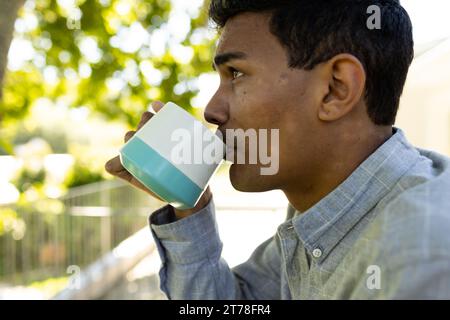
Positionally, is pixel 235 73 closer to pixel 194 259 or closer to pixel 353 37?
pixel 353 37

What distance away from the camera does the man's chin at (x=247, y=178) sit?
121 cm

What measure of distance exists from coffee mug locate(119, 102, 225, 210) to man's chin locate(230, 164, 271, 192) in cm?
7

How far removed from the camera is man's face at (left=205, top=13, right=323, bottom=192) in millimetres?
1158

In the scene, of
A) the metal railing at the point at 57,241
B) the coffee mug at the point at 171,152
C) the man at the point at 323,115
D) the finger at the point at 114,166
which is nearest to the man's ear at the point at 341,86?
the man at the point at 323,115

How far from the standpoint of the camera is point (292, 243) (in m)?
1.25

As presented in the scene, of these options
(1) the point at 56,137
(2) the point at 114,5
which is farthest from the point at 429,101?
(1) the point at 56,137

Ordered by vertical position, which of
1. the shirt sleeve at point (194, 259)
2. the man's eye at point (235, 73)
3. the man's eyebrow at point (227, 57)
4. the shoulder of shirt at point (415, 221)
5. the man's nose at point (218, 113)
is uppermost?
the man's eyebrow at point (227, 57)

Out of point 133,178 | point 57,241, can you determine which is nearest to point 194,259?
point 133,178

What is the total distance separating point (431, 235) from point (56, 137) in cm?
1567

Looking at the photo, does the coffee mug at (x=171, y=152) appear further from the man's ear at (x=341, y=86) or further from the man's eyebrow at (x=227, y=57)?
the man's ear at (x=341, y=86)

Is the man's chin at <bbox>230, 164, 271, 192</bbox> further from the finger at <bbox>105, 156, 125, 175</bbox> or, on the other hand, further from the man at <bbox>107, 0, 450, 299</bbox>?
the finger at <bbox>105, 156, 125, 175</bbox>

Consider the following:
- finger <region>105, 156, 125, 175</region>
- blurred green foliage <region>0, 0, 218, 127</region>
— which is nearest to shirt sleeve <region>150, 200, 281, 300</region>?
finger <region>105, 156, 125, 175</region>

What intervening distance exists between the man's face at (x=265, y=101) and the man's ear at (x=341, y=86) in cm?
2
